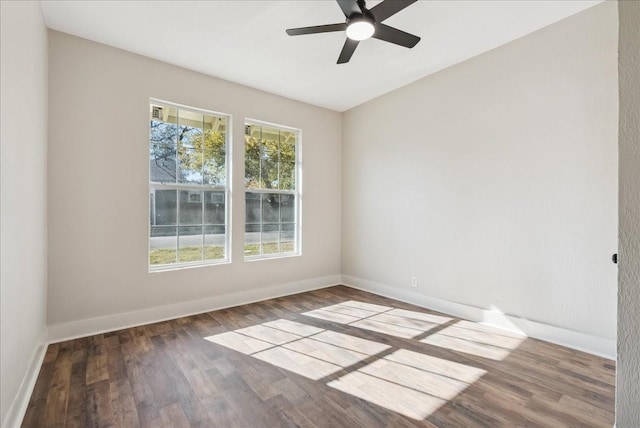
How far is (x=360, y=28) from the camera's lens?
2.26m

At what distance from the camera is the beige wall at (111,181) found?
290cm

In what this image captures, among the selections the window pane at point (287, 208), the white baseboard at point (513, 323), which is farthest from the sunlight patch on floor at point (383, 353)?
the window pane at point (287, 208)

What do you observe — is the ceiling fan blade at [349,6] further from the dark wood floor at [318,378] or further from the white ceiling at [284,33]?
the dark wood floor at [318,378]

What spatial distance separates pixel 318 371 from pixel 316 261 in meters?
2.64

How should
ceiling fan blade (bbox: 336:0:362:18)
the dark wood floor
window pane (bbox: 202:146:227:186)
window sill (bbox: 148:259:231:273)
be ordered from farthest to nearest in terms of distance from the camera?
1. window pane (bbox: 202:146:227:186)
2. window sill (bbox: 148:259:231:273)
3. ceiling fan blade (bbox: 336:0:362:18)
4. the dark wood floor

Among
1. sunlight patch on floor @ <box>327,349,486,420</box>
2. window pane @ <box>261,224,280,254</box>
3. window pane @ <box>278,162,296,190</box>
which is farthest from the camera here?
window pane @ <box>278,162,296,190</box>

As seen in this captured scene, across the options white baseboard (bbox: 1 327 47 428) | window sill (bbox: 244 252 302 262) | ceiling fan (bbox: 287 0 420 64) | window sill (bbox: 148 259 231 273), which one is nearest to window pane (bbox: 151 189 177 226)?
window sill (bbox: 148 259 231 273)

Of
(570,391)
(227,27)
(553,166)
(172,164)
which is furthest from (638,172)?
(172,164)

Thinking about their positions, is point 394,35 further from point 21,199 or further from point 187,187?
point 21,199

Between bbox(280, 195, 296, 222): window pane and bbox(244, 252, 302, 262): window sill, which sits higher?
bbox(280, 195, 296, 222): window pane

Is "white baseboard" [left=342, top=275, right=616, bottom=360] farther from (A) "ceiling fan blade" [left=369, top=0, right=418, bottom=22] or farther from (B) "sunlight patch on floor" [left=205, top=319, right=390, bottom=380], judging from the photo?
(A) "ceiling fan blade" [left=369, top=0, right=418, bottom=22]

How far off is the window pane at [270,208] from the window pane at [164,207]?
123 cm

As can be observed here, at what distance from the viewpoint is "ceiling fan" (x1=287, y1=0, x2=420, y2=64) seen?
6.87ft

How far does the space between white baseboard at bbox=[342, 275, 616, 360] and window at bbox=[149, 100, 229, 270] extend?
2.50m
